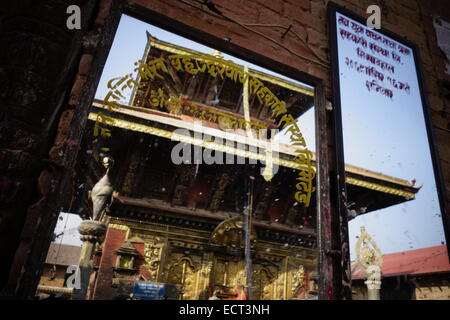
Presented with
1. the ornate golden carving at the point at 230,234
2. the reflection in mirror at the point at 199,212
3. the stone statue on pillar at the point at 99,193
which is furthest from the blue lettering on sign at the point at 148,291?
the stone statue on pillar at the point at 99,193

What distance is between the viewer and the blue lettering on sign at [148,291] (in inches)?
172

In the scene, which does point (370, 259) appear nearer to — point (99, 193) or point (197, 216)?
point (99, 193)

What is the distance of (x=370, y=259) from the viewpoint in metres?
1.91

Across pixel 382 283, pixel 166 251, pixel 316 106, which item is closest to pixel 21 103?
pixel 316 106

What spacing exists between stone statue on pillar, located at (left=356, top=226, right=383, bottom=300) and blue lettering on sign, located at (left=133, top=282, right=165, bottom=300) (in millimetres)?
3376

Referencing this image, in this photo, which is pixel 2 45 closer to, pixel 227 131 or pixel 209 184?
pixel 227 131

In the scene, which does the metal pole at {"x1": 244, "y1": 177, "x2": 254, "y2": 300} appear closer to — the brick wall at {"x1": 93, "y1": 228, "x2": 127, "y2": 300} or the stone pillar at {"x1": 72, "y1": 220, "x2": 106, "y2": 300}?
the brick wall at {"x1": 93, "y1": 228, "x2": 127, "y2": 300}

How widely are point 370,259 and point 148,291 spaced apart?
382 centimetres

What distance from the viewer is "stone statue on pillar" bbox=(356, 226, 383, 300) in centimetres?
185

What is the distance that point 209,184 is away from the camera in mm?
6184

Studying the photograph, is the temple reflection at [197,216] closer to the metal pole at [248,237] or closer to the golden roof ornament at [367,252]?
the metal pole at [248,237]

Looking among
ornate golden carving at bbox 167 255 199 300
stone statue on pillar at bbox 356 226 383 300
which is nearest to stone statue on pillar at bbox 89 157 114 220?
stone statue on pillar at bbox 356 226 383 300

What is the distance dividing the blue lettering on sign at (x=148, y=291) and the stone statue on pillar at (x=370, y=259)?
338 cm
